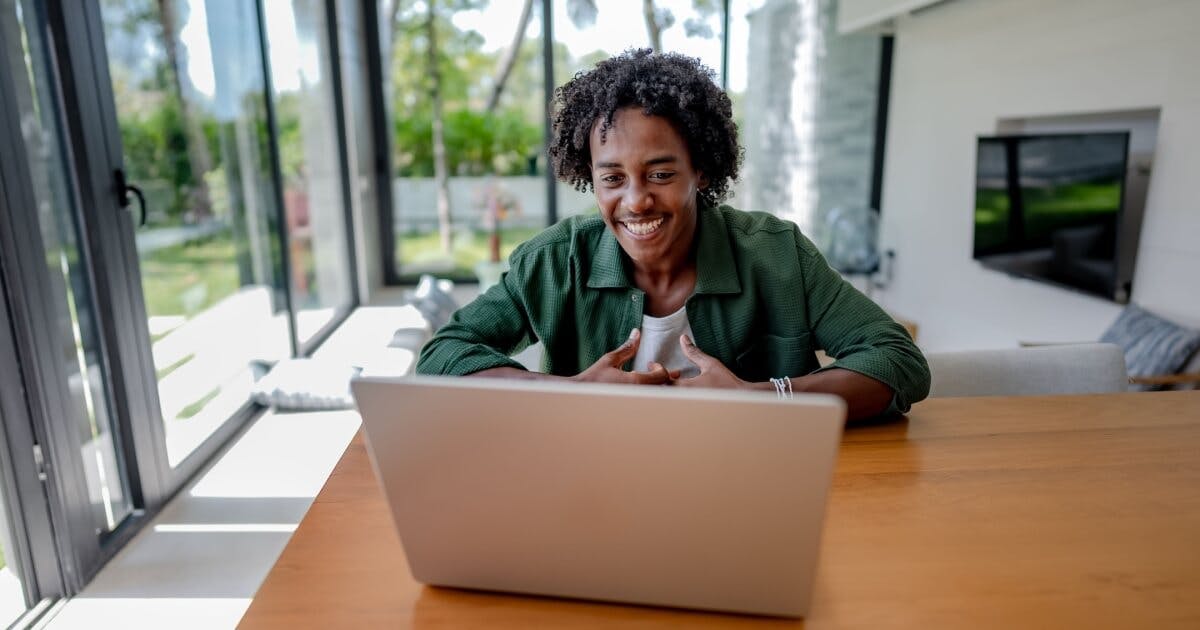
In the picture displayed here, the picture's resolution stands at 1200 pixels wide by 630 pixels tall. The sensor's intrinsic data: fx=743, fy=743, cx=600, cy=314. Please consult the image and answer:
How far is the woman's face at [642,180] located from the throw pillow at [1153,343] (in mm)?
1940

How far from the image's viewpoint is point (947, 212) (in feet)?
13.2

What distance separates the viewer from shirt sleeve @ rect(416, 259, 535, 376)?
1126mm

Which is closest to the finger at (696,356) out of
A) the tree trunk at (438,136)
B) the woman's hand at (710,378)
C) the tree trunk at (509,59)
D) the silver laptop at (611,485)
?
the woman's hand at (710,378)

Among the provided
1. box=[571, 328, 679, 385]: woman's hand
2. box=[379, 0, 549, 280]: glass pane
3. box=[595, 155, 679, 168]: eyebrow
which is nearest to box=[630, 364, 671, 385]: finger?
box=[571, 328, 679, 385]: woman's hand

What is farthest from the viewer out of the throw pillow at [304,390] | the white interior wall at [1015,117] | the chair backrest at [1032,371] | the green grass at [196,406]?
Answer: the throw pillow at [304,390]

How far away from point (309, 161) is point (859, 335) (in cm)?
371

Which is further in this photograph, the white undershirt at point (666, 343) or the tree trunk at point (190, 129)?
the tree trunk at point (190, 129)

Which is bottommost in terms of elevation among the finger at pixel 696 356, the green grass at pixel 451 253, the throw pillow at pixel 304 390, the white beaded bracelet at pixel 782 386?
the throw pillow at pixel 304 390

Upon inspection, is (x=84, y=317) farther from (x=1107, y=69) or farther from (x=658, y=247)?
(x=1107, y=69)

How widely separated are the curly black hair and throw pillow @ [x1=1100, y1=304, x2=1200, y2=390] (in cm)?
184

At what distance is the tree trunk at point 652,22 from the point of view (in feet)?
16.2

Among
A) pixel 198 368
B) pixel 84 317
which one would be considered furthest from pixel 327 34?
pixel 84 317

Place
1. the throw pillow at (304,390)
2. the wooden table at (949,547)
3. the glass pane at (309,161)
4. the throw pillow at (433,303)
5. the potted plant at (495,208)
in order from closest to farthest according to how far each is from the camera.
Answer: the wooden table at (949,547) → the throw pillow at (304,390) → the throw pillow at (433,303) → the glass pane at (309,161) → the potted plant at (495,208)

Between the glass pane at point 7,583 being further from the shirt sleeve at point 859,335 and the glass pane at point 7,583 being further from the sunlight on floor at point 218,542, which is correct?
the shirt sleeve at point 859,335
